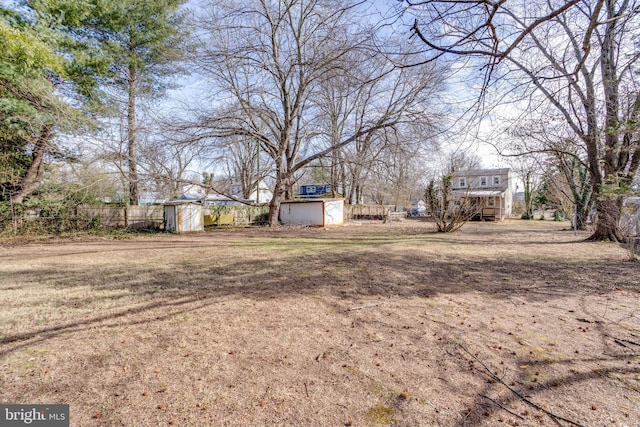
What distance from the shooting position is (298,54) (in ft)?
47.3

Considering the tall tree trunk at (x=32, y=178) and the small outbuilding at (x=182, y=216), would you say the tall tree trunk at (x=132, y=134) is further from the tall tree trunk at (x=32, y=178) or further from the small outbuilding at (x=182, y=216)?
the tall tree trunk at (x=32, y=178)

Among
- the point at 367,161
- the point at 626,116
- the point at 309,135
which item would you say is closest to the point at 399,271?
the point at 626,116

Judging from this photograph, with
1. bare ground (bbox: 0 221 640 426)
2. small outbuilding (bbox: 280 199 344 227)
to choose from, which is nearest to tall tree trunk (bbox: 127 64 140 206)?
bare ground (bbox: 0 221 640 426)

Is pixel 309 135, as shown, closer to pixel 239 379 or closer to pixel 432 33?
pixel 432 33

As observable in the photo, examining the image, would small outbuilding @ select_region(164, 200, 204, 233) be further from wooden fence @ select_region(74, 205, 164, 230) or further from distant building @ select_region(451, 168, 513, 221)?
distant building @ select_region(451, 168, 513, 221)

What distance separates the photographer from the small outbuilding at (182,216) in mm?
15695

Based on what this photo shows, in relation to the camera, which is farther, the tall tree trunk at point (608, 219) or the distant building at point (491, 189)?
the distant building at point (491, 189)

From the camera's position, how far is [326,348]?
2693 mm

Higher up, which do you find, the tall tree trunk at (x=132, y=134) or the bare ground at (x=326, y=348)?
the tall tree trunk at (x=132, y=134)

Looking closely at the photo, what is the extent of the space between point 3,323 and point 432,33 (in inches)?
215

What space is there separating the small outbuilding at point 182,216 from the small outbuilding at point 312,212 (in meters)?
6.27

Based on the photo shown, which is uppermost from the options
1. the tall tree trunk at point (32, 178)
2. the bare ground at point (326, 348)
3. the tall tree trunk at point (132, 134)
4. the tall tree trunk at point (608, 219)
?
the tall tree trunk at point (132, 134)

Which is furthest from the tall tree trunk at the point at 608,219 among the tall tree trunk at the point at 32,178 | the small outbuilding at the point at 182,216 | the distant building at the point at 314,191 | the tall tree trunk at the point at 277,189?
the distant building at the point at 314,191

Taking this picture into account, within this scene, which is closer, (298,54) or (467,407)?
(467,407)
